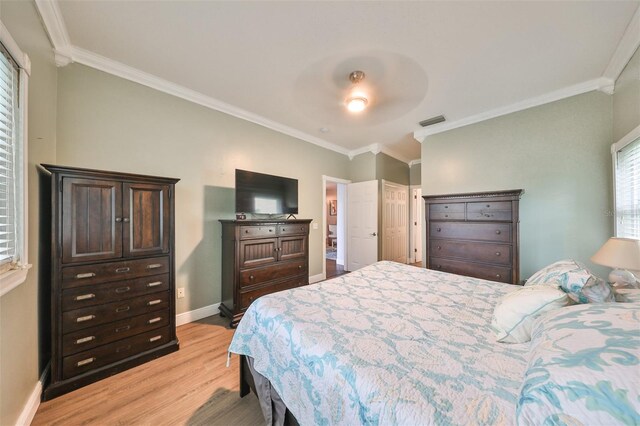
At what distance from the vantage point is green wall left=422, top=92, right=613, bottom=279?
2.48 m

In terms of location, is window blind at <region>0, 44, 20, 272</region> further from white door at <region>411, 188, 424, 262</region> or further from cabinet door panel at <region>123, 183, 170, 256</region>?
white door at <region>411, 188, 424, 262</region>

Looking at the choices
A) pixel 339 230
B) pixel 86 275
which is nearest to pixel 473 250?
pixel 339 230

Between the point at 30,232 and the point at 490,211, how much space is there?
13.5ft

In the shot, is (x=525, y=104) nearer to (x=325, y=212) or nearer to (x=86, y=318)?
(x=325, y=212)

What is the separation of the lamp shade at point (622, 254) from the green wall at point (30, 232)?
3.49m

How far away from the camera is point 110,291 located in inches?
71.0

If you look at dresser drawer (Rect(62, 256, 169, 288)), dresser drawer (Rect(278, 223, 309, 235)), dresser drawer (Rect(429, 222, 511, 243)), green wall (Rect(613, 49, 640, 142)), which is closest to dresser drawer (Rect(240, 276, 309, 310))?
dresser drawer (Rect(278, 223, 309, 235))

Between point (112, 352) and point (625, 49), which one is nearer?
point (112, 352)

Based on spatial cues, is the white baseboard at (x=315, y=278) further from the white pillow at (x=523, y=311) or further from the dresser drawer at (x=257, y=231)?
the white pillow at (x=523, y=311)

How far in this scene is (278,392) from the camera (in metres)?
1.12

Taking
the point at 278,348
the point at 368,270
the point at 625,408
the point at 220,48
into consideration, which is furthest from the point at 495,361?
the point at 220,48

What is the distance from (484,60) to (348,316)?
8.52ft

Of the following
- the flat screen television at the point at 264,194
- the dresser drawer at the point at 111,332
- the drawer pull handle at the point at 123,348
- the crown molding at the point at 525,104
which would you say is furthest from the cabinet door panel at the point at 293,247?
the crown molding at the point at 525,104

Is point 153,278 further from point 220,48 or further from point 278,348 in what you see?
point 220,48
